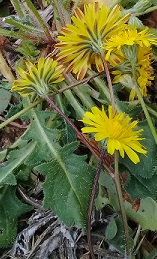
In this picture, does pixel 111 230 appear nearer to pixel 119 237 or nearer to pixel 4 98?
pixel 119 237

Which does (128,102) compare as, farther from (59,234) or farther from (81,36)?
(59,234)

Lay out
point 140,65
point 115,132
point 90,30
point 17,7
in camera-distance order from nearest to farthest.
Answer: point 115,132 → point 90,30 → point 140,65 → point 17,7

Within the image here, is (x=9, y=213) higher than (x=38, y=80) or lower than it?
lower

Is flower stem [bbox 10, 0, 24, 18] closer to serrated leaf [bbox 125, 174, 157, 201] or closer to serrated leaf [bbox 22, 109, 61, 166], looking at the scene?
serrated leaf [bbox 22, 109, 61, 166]

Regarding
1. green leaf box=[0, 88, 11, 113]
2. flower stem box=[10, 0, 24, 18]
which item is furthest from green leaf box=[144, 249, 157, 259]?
flower stem box=[10, 0, 24, 18]

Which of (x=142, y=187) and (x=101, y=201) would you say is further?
(x=101, y=201)

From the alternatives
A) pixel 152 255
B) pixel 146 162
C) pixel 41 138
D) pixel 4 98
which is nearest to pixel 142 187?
pixel 146 162

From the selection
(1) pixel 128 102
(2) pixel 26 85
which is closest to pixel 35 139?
(2) pixel 26 85
